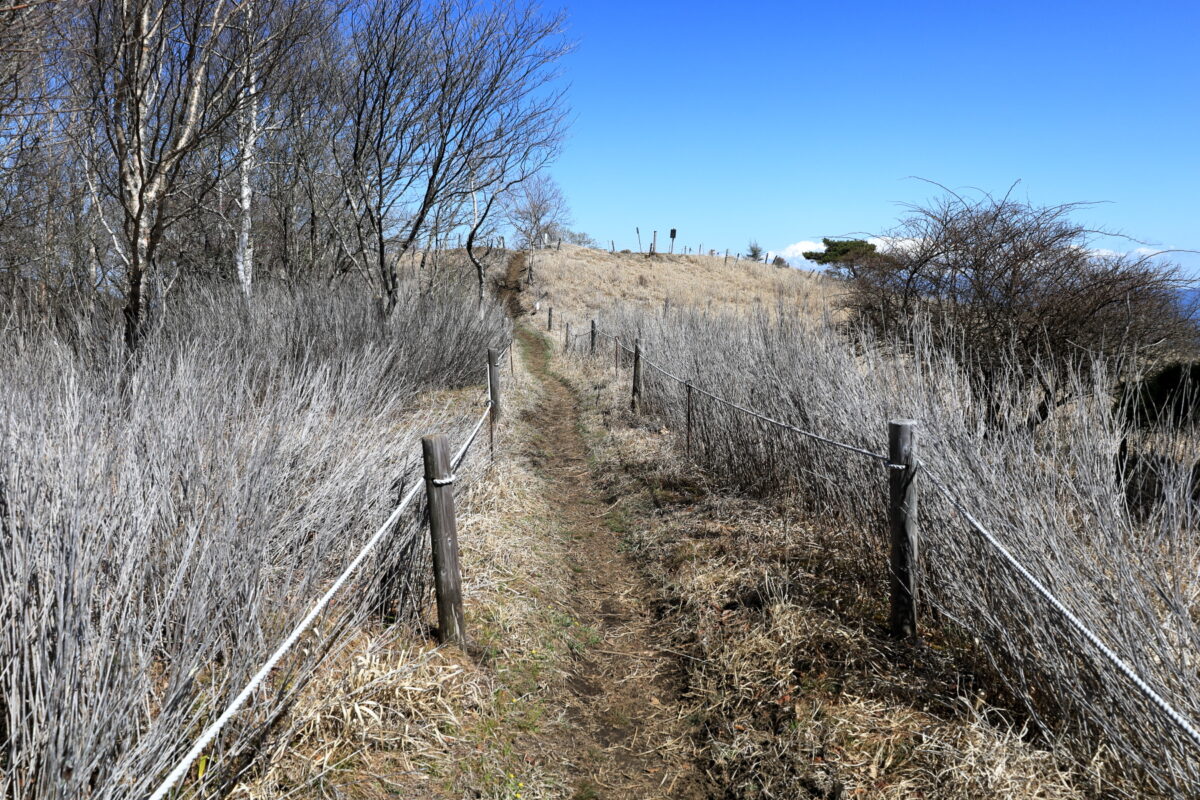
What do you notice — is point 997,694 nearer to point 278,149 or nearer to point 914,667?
point 914,667

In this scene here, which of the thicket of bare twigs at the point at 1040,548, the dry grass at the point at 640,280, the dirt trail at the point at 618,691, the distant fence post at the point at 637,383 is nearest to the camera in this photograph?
the thicket of bare twigs at the point at 1040,548

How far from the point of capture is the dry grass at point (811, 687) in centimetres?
220

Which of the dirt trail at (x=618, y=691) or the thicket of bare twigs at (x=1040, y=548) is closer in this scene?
the thicket of bare twigs at (x=1040, y=548)

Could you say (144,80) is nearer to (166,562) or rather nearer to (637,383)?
(166,562)

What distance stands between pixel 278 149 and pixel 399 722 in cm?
1265

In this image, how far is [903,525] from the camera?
115 inches

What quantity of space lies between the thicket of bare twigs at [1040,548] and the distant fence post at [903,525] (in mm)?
109

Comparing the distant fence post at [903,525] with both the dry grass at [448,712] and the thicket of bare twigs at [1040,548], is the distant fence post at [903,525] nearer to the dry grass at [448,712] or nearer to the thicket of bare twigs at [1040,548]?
the thicket of bare twigs at [1040,548]

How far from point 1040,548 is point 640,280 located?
3831 cm

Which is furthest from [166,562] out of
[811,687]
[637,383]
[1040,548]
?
[637,383]

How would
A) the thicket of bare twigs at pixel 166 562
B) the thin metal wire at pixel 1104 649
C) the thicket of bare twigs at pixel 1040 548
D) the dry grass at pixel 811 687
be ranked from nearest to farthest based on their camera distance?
the thin metal wire at pixel 1104 649, the thicket of bare twigs at pixel 166 562, the thicket of bare twigs at pixel 1040 548, the dry grass at pixel 811 687

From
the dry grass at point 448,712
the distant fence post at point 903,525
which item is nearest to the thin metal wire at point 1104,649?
the distant fence post at point 903,525

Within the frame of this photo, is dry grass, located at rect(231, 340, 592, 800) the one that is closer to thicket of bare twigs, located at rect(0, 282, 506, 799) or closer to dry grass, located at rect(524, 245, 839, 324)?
thicket of bare twigs, located at rect(0, 282, 506, 799)

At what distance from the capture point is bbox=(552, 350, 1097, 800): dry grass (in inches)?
86.7
